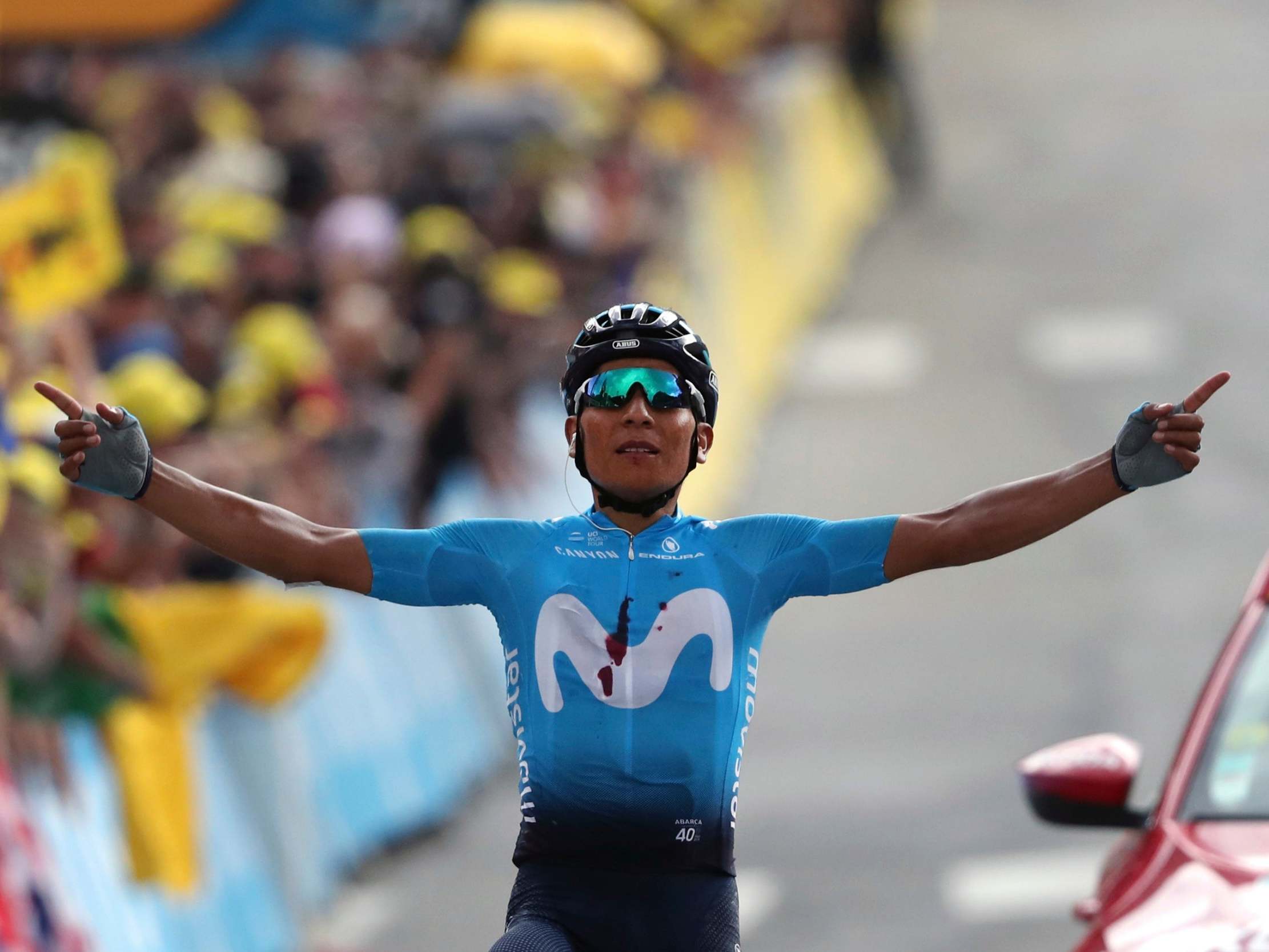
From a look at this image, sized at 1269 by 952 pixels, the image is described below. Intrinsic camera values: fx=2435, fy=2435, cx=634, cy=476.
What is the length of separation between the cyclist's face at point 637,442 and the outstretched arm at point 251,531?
533mm

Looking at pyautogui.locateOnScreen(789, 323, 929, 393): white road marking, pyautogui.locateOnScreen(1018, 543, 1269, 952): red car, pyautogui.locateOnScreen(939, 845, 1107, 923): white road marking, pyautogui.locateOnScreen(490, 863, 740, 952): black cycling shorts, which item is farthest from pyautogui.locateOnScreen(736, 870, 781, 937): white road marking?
pyautogui.locateOnScreen(789, 323, 929, 393): white road marking

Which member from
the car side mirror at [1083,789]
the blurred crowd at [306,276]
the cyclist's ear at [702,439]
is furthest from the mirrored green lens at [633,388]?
the blurred crowd at [306,276]

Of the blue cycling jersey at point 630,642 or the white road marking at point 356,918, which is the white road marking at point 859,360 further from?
the blue cycling jersey at point 630,642

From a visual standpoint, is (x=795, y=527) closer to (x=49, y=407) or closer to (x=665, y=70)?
(x=49, y=407)

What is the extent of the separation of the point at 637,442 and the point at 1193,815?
70.4 inches

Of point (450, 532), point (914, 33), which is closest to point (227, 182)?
point (450, 532)

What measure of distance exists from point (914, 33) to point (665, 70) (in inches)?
519

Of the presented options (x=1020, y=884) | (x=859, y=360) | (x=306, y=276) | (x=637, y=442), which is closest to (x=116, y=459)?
(x=637, y=442)

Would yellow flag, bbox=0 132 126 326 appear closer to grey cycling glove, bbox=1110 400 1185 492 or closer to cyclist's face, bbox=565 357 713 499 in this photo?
cyclist's face, bbox=565 357 713 499

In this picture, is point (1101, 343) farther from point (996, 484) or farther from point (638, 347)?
point (638, 347)

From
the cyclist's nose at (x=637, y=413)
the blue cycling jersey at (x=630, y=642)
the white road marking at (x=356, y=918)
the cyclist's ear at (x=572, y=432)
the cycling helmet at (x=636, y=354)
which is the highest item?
the white road marking at (x=356, y=918)

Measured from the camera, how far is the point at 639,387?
5055 millimetres

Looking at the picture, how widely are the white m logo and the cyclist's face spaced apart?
253 mm

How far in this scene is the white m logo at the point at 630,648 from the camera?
196 inches
